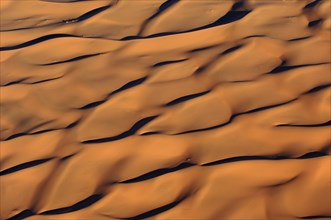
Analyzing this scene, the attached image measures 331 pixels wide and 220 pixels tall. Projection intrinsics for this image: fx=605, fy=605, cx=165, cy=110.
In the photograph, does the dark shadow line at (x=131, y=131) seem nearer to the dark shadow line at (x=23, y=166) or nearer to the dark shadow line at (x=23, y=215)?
the dark shadow line at (x=23, y=166)

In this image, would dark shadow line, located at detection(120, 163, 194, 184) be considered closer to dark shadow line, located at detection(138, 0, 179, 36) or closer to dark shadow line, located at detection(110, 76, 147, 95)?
dark shadow line, located at detection(110, 76, 147, 95)

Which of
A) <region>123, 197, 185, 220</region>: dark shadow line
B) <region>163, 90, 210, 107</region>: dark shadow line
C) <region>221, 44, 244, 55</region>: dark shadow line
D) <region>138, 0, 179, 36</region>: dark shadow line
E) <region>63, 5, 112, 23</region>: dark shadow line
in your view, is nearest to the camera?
<region>123, 197, 185, 220</region>: dark shadow line

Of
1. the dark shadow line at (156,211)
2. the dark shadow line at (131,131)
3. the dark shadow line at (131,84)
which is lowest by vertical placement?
the dark shadow line at (156,211)

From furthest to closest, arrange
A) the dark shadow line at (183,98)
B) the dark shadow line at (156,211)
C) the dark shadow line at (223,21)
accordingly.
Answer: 1. the dark shadow line at (223,21)
2. the dark shadow line at (183,98)
3. the dark shadow line at (156,211)

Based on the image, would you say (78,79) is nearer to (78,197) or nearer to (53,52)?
(53,52)

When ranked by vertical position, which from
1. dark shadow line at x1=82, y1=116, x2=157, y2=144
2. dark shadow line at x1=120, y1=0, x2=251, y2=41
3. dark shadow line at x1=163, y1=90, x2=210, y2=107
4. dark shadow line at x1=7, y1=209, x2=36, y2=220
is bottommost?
dark shadow line at x1=7, y1=209, x2=36, y2=220

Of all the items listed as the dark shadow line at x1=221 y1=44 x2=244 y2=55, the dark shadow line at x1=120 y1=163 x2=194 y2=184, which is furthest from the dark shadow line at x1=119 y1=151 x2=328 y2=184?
the dark shadow line at x1=221 y1=44 x2=244 y2=55

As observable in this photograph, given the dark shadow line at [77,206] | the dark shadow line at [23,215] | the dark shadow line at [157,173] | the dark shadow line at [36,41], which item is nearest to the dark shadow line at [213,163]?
the dark shadow line at [157,173]

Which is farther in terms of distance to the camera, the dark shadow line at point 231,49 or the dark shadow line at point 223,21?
the dark shadow line at point 223,21
